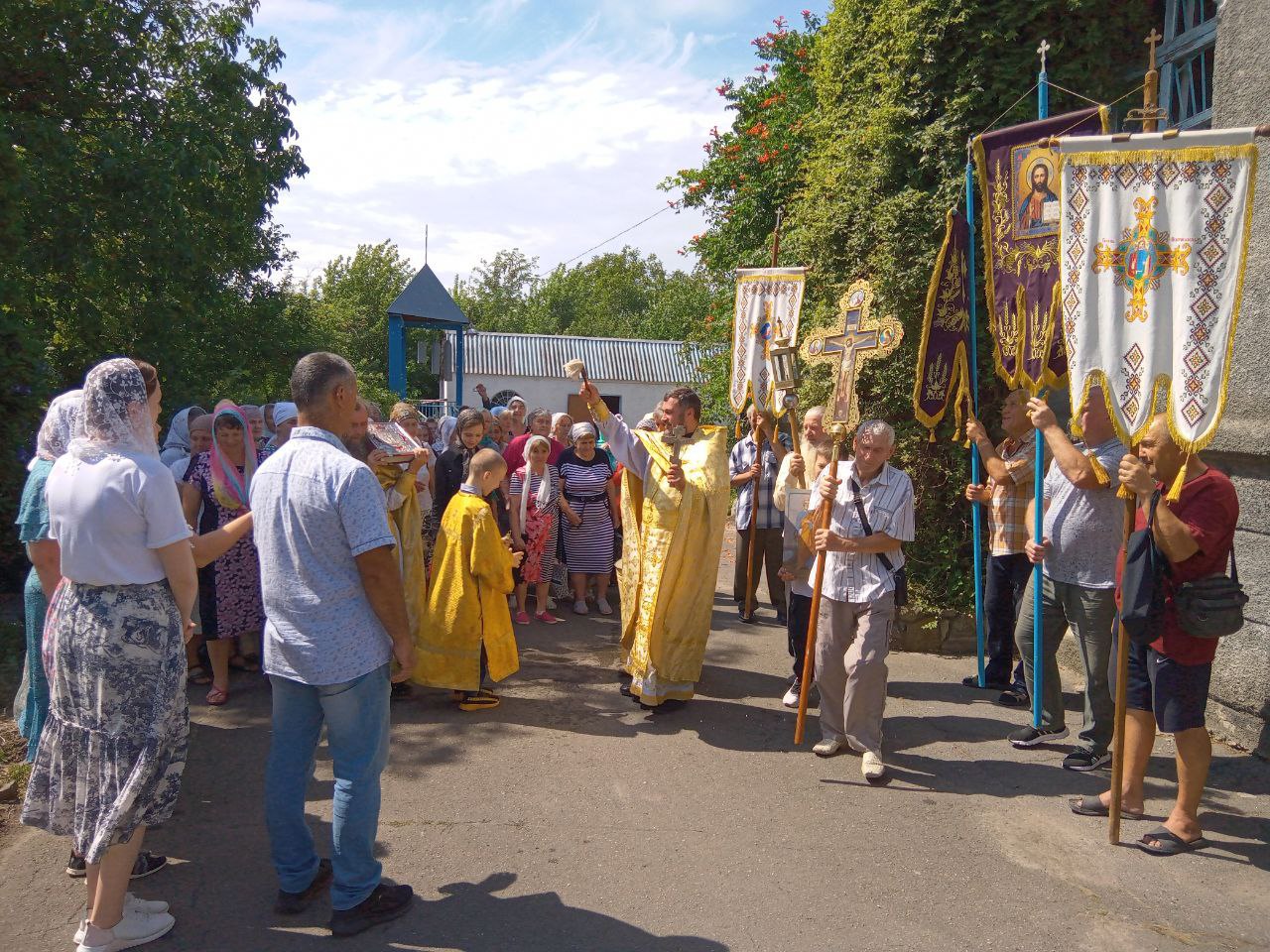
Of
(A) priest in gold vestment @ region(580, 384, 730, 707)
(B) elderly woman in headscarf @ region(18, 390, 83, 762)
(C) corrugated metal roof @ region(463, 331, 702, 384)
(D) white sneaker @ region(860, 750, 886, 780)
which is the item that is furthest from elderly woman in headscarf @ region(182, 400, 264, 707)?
(C) corrugated metal roof @ region(463, 331, 702, 384)

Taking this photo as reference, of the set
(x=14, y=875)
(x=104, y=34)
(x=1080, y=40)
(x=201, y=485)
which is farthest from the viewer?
(x=104, y=34)

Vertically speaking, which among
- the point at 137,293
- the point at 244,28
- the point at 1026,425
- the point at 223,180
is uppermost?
the point at 244,28

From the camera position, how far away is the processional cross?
5363mm

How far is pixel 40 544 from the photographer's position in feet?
11.2

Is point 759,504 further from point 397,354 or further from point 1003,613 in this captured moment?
point 397,354

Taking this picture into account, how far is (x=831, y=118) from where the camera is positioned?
822cm

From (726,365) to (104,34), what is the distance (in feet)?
30.0

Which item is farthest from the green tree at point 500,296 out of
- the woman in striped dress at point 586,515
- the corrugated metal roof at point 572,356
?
the woman in striped dress at point 586,515

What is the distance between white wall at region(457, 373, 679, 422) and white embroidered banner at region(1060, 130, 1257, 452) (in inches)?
1409

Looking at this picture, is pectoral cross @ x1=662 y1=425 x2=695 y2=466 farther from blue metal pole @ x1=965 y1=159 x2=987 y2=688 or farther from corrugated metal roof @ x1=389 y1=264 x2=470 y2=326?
corrugated metal roof @ x1=389 y1=264 x2=470 y2=326

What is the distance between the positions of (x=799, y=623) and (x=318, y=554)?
3.61 metres

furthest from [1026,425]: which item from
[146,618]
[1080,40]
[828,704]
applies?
[146,618]

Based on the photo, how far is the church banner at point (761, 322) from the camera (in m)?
7.44

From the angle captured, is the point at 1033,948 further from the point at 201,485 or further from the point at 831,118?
the point at 831,118
